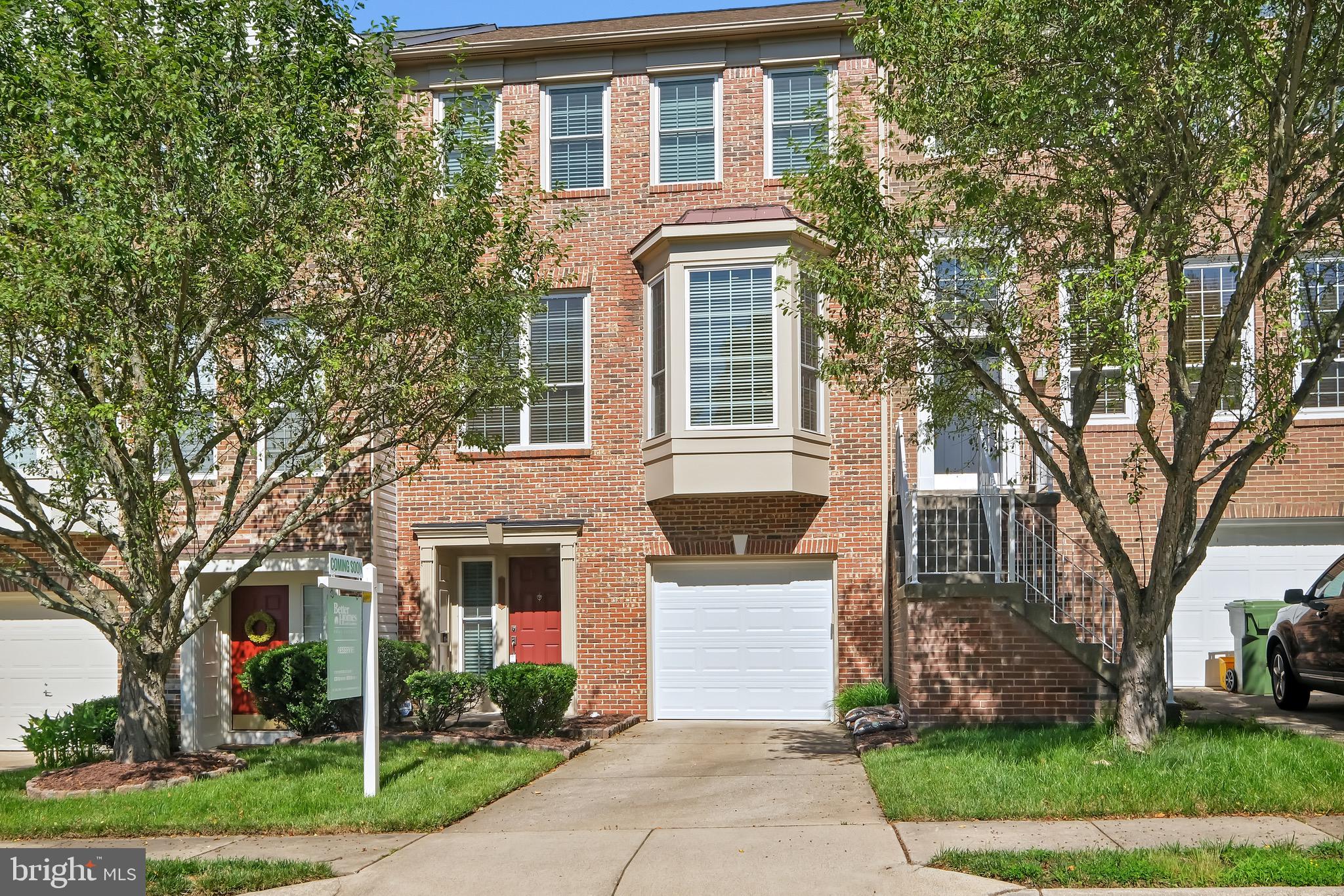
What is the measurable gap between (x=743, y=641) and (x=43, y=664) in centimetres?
967

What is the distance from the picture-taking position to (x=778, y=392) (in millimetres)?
16266

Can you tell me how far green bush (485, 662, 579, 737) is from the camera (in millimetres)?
14234

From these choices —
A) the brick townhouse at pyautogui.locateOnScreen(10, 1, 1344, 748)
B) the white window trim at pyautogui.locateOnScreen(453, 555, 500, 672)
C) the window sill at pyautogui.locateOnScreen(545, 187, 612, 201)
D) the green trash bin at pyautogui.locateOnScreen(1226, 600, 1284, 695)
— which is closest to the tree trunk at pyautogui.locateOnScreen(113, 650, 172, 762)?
the brick townhouse at pyautogui.locateOnScreen(10, 1, 1344, 748)

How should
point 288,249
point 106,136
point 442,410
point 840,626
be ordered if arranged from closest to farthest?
1. point 106,136
2. point 288,249
3. point 442,410
4. point 840,626

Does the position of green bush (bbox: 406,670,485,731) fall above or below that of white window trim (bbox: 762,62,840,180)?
below

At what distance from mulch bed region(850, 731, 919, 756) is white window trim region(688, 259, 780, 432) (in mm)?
4349

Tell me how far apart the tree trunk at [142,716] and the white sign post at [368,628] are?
2884 mm

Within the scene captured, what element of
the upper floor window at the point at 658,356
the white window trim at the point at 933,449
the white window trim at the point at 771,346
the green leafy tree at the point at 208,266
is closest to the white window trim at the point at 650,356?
the upper floor window at the point at 658,356

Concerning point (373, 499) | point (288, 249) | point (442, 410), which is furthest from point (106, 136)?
point (373, 499)

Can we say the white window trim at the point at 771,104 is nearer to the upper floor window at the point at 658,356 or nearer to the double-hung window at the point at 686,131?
the double-hung window at the point at 686,131

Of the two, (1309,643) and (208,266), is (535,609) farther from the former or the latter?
(1309,643)

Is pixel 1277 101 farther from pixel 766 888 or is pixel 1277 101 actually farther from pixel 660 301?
pixel 660 301

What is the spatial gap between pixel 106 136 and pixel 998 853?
29.6 feet

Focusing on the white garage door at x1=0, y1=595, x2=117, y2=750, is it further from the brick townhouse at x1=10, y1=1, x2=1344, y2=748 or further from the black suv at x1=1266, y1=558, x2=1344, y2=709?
the black suv at x1=1266, y1=558, x2=1344, y2=709
